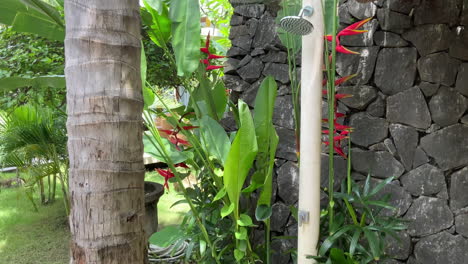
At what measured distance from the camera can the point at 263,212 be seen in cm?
166

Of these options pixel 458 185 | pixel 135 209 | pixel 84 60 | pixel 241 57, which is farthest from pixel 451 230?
pixel 84 60

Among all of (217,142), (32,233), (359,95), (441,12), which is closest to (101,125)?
(217,142)

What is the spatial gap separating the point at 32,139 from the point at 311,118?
87.1 inches

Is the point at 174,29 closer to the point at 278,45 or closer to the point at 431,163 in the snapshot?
the point at 278,45

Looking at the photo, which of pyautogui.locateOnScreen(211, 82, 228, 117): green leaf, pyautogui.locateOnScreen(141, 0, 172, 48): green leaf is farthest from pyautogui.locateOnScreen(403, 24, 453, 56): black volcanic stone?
pyautogui.locateOnScreen(141, 0, 172, 48): green leaf

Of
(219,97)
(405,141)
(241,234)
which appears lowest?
(241,234)

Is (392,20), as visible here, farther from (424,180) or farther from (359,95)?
(424,180)

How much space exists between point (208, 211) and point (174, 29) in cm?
84

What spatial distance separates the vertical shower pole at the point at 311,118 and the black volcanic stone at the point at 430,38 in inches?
30.0

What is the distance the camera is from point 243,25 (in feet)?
7.95

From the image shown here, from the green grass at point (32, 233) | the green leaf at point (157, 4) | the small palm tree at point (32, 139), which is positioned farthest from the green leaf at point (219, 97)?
the green grass at point (32, 233)

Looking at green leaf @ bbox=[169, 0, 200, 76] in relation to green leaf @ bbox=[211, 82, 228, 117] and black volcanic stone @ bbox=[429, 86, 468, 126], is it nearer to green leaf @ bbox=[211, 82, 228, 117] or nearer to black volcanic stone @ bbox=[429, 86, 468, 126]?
green leaf @ bbox=[211, 82, 228, 117]

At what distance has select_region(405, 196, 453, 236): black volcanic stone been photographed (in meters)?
1.87

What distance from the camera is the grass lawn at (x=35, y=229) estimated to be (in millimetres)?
2785
